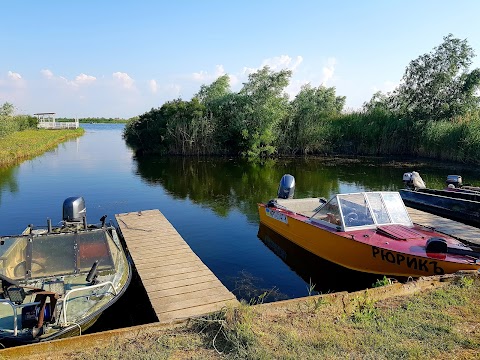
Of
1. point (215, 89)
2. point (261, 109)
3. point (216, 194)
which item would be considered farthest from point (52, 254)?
point (215, 89)

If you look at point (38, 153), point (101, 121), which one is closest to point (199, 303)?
point (38, 153)

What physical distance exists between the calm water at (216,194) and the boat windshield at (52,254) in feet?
10.2

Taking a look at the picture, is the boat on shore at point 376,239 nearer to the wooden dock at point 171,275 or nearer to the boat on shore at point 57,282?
the wooden dock at point 171,275

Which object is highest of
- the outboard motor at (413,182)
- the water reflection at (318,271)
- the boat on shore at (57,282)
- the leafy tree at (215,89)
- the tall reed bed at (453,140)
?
the leafy tree at (215,89)

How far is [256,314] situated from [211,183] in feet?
57.0

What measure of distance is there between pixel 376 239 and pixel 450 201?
21.7 feet

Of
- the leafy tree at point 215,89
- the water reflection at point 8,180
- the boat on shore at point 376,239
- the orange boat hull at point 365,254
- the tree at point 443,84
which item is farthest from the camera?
the leafy tree at point 215,89

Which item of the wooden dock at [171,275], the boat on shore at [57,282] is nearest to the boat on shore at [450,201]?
the wooden dock at [171,275]

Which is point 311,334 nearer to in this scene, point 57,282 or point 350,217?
point 57,282

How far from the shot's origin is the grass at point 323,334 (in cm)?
427

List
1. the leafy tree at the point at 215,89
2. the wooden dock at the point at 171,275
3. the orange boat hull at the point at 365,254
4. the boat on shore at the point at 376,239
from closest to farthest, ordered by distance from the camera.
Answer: the wooden dock at the point at 171,275 < the orange boat hull at the point at 365,254 < the boat on shore at the point at 376,239 < the leafy tree at the point at 215,89

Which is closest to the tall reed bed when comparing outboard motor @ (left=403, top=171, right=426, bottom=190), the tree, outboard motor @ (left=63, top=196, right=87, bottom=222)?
the tree

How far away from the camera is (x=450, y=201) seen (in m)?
13.3

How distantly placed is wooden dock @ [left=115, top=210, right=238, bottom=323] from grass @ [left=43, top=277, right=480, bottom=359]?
0.84 metres
